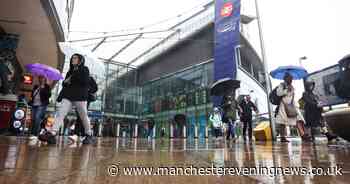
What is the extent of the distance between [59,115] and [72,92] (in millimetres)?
454

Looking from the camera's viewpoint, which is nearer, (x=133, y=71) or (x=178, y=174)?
(x=178, y=174)

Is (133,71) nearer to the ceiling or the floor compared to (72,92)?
nearer to the ceiling

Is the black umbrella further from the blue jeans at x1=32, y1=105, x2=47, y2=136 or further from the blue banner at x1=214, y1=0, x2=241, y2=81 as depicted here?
the blue banner at x1=214, y1=0, x2=241, y2=81

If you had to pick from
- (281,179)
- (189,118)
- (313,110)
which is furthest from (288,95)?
(189,118)

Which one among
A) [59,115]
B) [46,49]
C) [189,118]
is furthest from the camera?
[189,118]

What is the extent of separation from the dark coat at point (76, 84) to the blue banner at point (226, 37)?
14292mm

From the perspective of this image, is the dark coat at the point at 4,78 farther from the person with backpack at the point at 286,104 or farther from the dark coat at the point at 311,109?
the dark coat at the point at 311,109

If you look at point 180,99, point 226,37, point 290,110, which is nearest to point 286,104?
point 290,110

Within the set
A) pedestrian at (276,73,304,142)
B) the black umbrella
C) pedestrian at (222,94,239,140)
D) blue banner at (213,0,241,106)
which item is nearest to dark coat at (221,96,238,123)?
pedestrian at (222,94,239,140)

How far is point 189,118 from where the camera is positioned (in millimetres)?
25062

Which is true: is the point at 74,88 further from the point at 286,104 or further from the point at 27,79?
the point at 27,79

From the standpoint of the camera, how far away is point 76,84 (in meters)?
4.27

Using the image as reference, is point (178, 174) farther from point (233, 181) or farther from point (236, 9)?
point (236, 9)

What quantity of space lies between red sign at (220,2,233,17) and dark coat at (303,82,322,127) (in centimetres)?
1356
